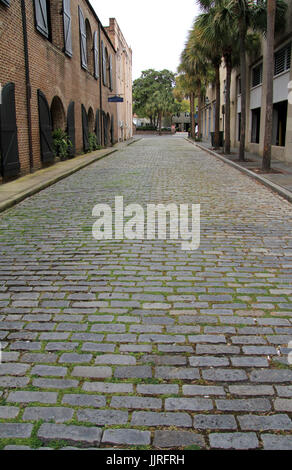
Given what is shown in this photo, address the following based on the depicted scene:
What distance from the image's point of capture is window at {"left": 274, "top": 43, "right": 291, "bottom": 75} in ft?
58.0

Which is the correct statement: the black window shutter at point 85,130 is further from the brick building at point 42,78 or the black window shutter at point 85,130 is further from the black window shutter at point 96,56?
the black window shutter at point 96,56

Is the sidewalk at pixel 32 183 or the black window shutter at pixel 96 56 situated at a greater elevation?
the black window shutter at pixel 96 56

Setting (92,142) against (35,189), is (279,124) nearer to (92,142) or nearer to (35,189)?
(92,142)

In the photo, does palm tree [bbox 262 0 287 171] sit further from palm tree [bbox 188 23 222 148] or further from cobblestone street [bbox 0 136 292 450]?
cobblestone street [bbox 0 136 292 450]

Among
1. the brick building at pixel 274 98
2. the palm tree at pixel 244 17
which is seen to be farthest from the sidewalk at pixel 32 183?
the brick building at pixel 274 98

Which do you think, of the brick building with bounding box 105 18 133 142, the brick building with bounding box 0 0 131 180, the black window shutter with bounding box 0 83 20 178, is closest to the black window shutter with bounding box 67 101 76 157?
the brick building with bounding box 0 0 131 180

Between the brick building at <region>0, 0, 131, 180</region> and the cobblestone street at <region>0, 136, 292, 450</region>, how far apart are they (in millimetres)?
6760

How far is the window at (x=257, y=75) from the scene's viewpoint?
22812 mm

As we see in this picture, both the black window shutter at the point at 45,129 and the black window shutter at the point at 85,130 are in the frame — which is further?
the black window shutter at the point at 85,130

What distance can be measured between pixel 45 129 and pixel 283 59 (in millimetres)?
10447

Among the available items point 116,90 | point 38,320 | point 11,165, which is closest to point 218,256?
point 38,320

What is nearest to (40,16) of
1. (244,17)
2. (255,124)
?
(244,17)

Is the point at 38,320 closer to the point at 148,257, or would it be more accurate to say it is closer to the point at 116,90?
the point at 148,257

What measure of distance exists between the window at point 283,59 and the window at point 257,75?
10.6 feet
